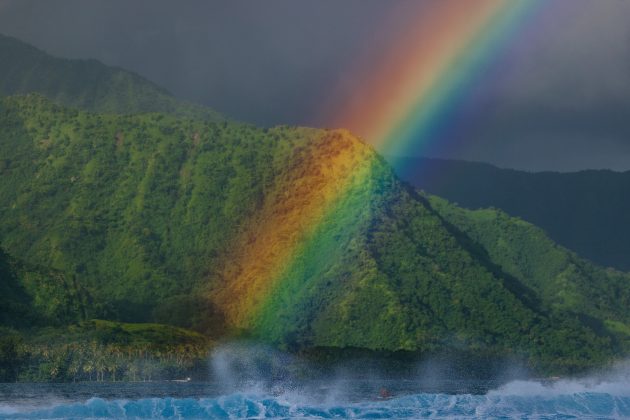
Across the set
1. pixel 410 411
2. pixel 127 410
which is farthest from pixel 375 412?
pixel 127 410

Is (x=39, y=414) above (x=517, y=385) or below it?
below

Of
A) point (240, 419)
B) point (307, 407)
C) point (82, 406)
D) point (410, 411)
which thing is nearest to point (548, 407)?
point (410, 411)

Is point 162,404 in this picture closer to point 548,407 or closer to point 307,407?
point 307,407

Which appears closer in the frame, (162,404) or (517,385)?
(162,404)

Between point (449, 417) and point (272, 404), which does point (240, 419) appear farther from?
point (449, 417)

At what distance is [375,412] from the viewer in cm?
5934

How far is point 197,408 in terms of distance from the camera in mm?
56969

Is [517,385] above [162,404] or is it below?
above

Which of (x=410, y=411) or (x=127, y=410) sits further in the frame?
(x=410, y=411)

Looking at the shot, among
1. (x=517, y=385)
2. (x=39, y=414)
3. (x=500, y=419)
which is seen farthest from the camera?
(x=517, y=385)

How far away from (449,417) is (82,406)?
2024cm

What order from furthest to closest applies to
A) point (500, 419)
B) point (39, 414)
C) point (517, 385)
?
point (517, 385), point (500, 419), point (39, 414)

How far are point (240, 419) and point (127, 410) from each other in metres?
6.05

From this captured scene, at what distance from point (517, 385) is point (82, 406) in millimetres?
30739
